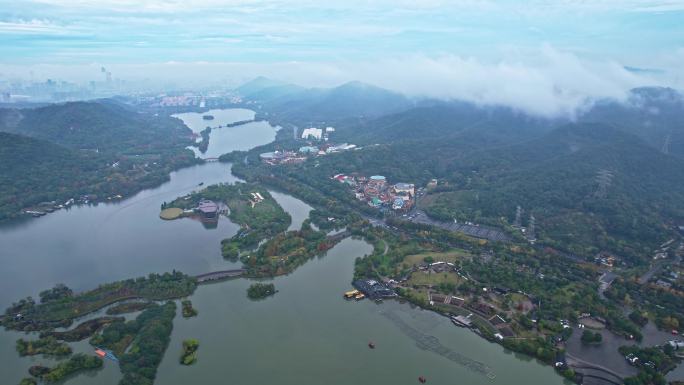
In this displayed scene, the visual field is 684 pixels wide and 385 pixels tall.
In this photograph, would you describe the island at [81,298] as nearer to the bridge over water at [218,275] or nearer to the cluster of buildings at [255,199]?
the bridge over water at [218,275]

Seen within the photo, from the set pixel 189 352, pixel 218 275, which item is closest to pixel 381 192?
pixel 218 275

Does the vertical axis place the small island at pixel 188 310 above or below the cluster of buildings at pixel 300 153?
below

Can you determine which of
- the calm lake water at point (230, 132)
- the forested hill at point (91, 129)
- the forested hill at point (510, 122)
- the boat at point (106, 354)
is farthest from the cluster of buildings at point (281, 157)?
the boat at point (106, 354)

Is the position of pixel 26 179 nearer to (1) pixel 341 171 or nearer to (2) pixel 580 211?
(1) pixel 341 171

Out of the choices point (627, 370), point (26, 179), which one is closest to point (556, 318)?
point (627, 370)

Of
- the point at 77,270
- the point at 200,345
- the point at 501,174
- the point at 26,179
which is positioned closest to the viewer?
the point at 200,345

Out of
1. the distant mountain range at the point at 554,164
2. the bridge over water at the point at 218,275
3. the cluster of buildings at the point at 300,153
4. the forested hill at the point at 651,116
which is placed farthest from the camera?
the cluster of buildings at the point at 300,153
